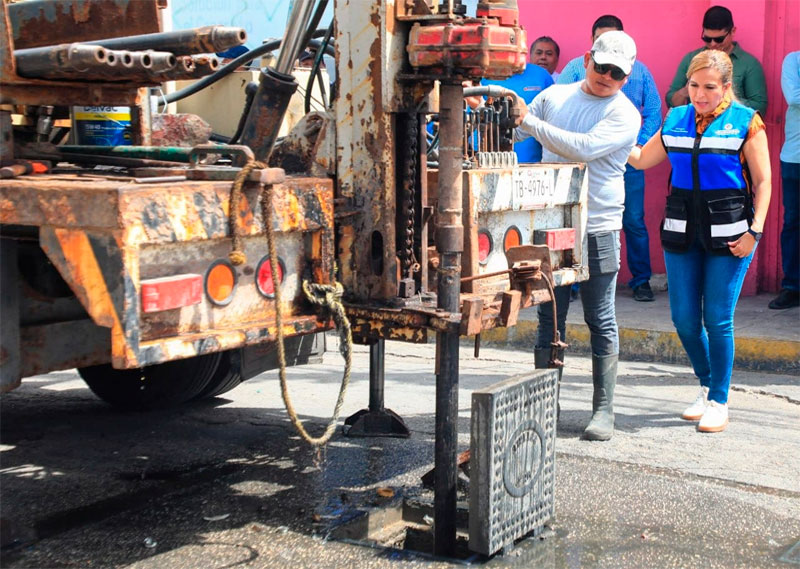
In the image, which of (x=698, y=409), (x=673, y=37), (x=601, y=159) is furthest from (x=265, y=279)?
(x=673, y=37)

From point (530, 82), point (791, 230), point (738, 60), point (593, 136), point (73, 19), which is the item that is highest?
point (738, 60)

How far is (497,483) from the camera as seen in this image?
370cm

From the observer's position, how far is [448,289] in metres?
3.72

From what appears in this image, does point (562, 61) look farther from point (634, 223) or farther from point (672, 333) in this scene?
point (672, 333)

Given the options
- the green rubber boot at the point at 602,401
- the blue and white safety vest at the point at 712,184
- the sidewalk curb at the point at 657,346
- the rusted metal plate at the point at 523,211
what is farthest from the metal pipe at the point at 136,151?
the sidewalk curb at the point at 657,346

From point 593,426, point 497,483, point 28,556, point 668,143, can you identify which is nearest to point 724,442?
point 593,426

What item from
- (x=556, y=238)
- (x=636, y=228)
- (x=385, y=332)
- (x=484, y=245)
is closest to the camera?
(x=385, y=332)

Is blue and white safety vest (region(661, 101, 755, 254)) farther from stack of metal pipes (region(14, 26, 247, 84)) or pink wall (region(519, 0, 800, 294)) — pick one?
pink wall (region(519, 0, 800, 294))

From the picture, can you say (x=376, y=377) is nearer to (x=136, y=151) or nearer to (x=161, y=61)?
(x=136, y=151)

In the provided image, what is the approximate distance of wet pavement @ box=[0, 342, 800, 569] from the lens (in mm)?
3949

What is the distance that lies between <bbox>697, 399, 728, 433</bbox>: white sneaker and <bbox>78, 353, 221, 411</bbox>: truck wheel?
2366 millimetres

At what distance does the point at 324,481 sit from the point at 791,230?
4.82 meters

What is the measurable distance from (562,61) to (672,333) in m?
3.24

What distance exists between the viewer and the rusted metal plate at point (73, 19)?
3906 millimetres
